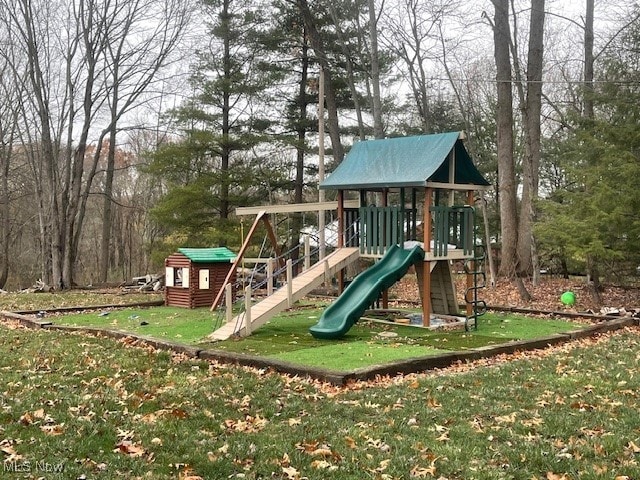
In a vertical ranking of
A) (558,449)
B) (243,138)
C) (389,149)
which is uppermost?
(243,138)

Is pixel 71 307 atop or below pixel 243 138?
below

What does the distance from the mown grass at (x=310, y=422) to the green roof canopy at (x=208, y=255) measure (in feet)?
22.9

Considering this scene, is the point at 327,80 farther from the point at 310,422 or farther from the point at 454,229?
the point at 310,422

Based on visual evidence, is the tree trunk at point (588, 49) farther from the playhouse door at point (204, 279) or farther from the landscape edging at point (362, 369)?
the playhouse door at point (204, 279)

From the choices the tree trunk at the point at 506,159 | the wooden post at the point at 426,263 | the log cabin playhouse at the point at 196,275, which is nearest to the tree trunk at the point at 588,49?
the tree trunk at the point at 506,159

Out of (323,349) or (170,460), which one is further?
(323,349)

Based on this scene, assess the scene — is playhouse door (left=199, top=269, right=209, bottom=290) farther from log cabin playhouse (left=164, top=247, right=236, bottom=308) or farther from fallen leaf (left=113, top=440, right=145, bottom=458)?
fallen leaf (left=113, top=440, right=145, bottom=458)

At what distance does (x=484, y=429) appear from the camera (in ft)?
16.9

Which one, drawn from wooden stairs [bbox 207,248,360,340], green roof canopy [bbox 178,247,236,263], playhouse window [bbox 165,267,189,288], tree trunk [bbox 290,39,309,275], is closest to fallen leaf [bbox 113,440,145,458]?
wooden stairs [bbox 207,248,360,340]

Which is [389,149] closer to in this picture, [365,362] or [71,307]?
[365,362]

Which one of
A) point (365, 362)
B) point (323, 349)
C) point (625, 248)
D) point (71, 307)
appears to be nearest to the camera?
point (365, 362)

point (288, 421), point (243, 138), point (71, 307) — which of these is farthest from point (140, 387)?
point (243, 138)

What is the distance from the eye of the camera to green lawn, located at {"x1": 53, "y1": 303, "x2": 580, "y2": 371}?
8422 mm

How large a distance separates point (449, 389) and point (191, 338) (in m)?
4.92
